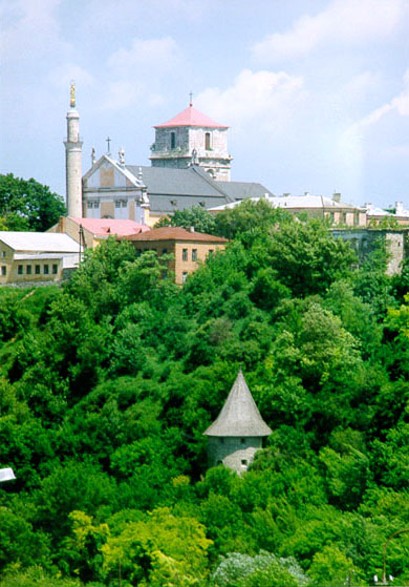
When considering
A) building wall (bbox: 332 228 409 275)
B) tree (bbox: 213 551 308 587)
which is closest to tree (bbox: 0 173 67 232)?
building wall (bbox: 332 228 409 275)

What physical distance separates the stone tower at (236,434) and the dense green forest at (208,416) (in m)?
0.57

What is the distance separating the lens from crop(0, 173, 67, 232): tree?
2707 inches

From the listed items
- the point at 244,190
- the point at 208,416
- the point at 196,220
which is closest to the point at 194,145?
the point at 244,190

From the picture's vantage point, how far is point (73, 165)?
68312mm

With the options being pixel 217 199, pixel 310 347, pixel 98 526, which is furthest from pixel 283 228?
pixel 217 199

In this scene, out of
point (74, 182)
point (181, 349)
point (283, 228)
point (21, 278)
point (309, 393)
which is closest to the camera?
point (309, 393)

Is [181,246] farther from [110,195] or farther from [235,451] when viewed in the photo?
[110,195]

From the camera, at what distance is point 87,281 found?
51688mm

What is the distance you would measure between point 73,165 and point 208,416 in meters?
28.6

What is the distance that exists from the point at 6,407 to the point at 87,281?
773 cm

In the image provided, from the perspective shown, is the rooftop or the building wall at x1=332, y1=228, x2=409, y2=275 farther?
the rooftop

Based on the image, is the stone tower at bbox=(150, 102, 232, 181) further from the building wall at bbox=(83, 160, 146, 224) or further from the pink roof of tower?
the building wall at bbox=(83, 160, 146, 224)

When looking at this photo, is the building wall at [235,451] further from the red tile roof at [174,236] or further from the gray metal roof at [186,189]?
the gray metal roof at [186,189]

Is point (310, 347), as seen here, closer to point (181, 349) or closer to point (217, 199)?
point (181, 349)
